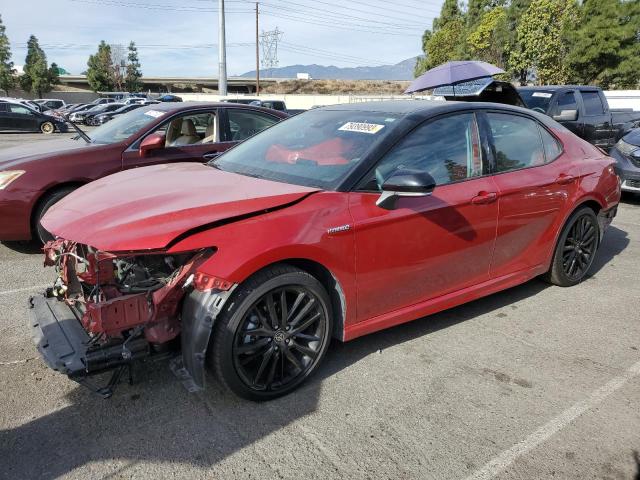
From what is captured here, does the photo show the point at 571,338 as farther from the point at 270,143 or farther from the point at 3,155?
the point at 3,155

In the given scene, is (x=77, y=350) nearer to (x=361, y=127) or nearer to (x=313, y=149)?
(x=313, y=149)

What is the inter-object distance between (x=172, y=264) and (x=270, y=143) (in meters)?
1.44

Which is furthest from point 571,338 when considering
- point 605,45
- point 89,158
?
point 605,45

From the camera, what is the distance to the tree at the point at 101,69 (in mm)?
72000

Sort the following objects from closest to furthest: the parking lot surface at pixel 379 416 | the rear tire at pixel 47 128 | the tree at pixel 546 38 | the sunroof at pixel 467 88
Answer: the parking lot surface at pixel 379 416 < the sunroof at pixel 467 88 < the rear tire at pixel 47 128 < the tree at pixel 546 38

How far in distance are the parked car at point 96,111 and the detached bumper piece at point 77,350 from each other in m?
33.5

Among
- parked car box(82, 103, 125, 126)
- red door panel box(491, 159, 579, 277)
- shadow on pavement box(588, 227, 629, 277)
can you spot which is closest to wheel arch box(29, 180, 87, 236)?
red door panel box(491, 159, 579, 277)

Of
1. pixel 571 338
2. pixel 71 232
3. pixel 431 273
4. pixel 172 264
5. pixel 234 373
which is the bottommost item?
pixel 571 338

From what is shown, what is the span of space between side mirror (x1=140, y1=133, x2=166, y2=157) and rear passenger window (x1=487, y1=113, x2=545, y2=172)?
3.31 m

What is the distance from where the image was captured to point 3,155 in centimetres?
563

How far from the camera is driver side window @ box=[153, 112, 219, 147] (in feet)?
20.4

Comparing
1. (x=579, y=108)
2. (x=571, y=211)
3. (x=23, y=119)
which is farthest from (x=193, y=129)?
(x=23, y=119)

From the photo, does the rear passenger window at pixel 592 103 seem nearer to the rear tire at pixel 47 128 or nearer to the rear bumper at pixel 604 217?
the rear bumper at pixel 604 217

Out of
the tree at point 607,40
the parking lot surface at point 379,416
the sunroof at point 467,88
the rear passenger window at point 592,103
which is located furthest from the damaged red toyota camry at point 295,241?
the tree at point 607,40
